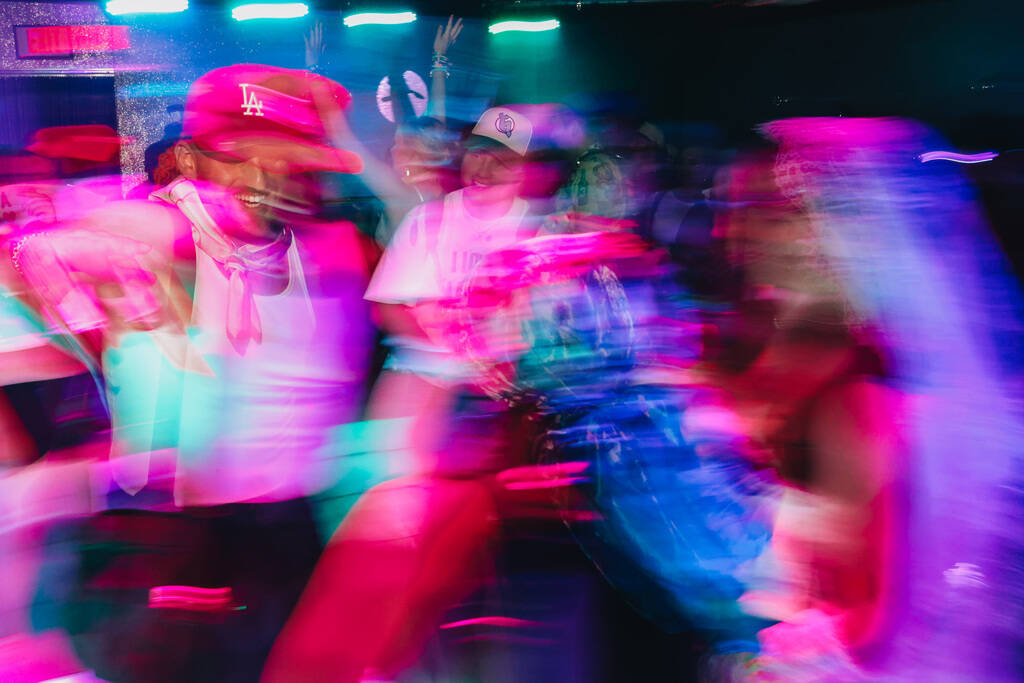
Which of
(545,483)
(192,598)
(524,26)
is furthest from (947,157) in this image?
(524,26)

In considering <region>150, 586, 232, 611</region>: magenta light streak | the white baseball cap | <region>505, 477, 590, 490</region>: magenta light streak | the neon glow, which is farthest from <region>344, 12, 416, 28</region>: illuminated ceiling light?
the neon glow

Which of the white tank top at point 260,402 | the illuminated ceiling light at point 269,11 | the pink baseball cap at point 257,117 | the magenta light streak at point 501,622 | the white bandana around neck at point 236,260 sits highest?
the illuminated ceiling light at point 269,11

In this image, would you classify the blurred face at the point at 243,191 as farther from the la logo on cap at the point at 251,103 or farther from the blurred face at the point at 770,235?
the blurred face at the point at 770,235

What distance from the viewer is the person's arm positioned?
12.2 ft

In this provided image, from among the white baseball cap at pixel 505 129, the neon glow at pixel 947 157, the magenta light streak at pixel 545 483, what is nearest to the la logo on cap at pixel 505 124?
the white baseball cap at pixel 505 129

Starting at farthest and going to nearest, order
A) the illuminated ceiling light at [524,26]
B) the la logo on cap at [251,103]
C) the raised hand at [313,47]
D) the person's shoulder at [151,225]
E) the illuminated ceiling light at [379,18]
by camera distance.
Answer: the raised hand at [313,47]
the illuminated ceiling light at [379,18]
the illuminated ceiling light at [524,26]
the person's shoulder at [151,225]
the la logo on cap at [251,103]

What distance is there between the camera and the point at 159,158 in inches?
112

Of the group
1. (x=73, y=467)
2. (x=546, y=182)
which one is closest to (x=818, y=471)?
(x=546, y=182)

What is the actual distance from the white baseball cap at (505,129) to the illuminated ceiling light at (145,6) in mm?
2608

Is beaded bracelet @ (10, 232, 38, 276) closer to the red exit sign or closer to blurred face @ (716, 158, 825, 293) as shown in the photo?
blurred face @ (716, 158, 825, 293)

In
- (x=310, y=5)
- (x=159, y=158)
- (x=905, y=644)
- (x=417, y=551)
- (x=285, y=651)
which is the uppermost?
(x=310, y=5)

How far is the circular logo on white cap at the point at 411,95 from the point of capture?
401 cm

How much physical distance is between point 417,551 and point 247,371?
0.61 m

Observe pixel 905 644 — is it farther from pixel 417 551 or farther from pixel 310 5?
pixel 310 5
